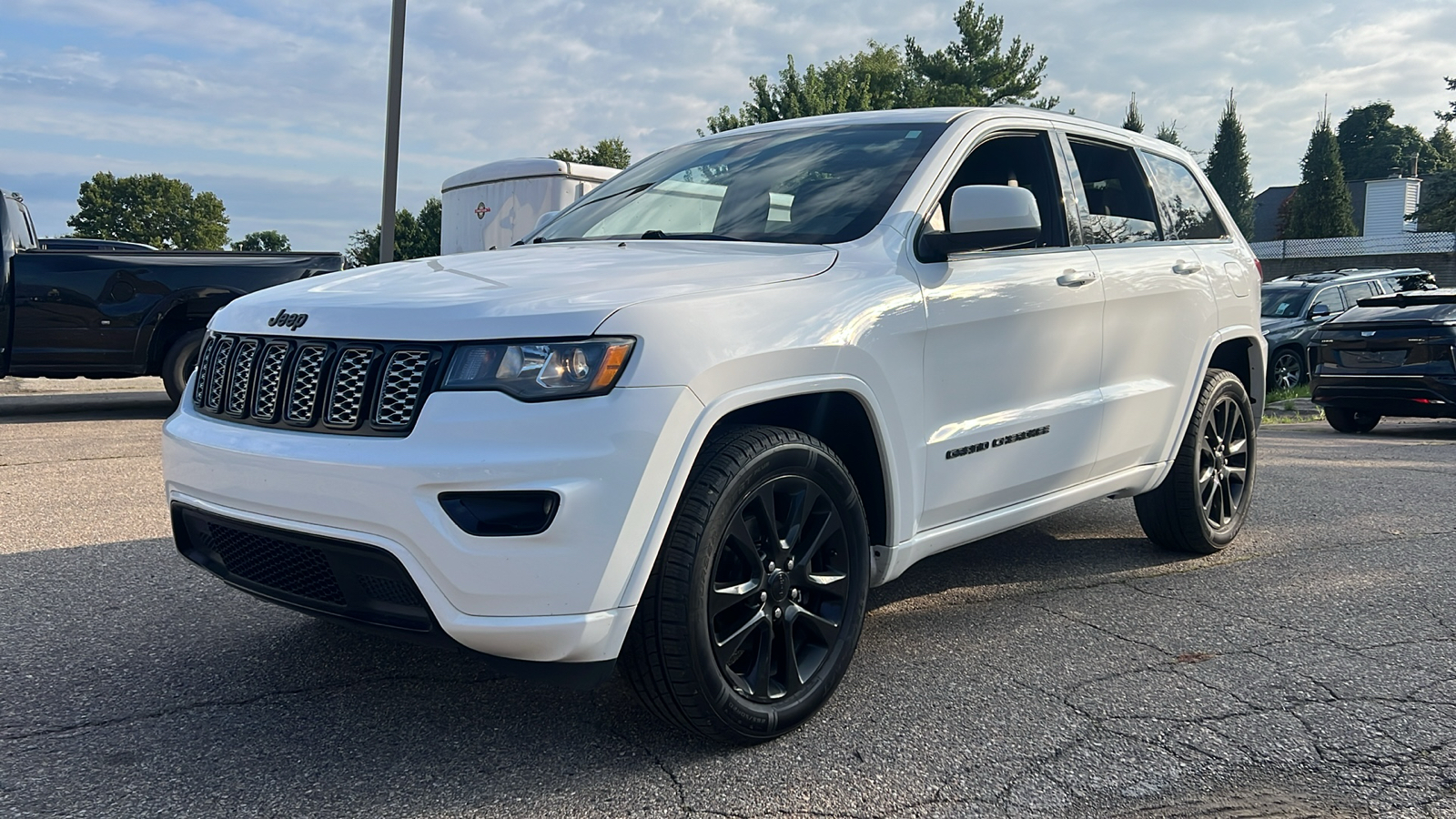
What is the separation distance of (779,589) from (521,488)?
2.66 ft

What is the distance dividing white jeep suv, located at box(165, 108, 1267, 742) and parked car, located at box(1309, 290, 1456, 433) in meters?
7.36

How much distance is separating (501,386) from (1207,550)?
362cm

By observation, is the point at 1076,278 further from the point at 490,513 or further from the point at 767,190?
the point at 490,513

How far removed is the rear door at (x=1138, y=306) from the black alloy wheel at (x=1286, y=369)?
1227 centimetres

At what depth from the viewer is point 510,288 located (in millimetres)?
2680

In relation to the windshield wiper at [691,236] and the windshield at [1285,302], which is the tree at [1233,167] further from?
the windshield wiper at [691,236]

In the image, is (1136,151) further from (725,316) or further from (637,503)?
(637,503)

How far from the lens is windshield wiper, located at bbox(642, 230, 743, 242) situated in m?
3.47

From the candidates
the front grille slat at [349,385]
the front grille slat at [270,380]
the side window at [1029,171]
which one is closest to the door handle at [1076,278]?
the side window at [1029,171]

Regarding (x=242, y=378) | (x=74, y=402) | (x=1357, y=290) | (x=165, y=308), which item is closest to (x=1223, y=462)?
(x=242, y=378)

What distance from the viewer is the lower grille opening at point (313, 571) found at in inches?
98.8

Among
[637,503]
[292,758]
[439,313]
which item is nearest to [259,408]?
[439,313]

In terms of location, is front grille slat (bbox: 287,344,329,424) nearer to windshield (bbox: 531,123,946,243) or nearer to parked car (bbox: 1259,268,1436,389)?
windshield (bbox: 531,123,946,243)

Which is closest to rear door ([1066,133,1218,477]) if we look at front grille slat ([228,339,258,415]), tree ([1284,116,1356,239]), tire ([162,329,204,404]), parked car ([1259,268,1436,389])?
front grille slat ([228,339,258,415])
